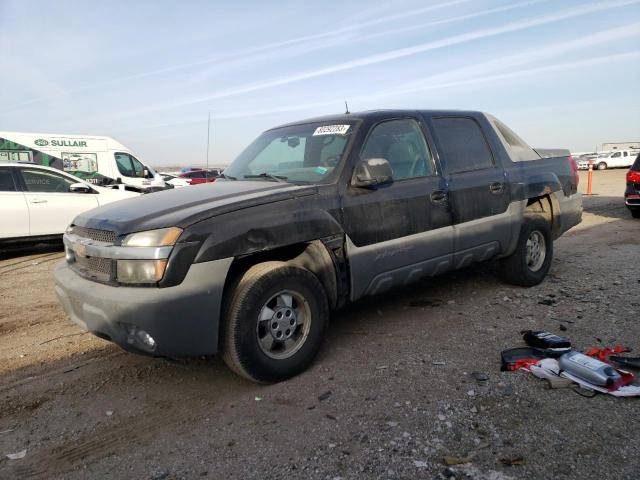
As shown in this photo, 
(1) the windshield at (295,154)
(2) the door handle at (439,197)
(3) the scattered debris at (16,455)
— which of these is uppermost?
(1) the windshield at (295,154)

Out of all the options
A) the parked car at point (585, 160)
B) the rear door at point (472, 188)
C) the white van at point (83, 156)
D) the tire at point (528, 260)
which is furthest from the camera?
the parked car at point (585, 160)

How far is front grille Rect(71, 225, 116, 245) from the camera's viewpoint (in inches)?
119

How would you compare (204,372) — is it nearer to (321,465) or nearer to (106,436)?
(106,436)

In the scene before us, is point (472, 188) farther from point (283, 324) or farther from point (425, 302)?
point (283, 324)

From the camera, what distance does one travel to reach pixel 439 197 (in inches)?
166

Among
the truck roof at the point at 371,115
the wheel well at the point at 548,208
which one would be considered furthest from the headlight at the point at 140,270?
the wheel well at the point at 548,208

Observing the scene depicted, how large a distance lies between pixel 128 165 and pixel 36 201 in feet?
25.5

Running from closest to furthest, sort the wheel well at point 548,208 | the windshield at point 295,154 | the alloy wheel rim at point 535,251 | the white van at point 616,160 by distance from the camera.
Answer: the windshield at point 295,154 → the alloy wheel rim at point 535,251 → the wheel well at point 548,208 → the white van at point 616,160

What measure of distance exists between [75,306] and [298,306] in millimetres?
1474

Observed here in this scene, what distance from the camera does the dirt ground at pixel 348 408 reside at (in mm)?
2416

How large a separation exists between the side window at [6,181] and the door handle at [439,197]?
7.67 m

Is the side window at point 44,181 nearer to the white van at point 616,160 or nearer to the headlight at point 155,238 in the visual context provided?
the headlight at point 155,238

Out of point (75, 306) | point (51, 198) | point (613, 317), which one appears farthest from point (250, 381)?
point (51, 198)

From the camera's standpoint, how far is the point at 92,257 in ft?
10.3
